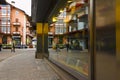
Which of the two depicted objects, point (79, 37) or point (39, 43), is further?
point (39, 43)

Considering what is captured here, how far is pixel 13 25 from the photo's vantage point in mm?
99750

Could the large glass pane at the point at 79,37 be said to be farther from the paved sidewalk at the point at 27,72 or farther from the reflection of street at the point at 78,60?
the paved sidewalk at the point at 27,72

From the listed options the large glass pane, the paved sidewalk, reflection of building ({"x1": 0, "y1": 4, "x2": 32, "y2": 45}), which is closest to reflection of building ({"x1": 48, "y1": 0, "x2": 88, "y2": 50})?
the large glass pane

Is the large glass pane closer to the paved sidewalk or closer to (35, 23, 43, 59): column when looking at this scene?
the paved sidewalk

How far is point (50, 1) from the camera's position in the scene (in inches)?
654

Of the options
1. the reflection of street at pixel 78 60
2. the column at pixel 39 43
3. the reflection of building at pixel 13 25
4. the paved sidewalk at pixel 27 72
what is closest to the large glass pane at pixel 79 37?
the reflection of street at pixel 78 60

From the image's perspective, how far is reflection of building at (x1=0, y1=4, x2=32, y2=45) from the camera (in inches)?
3797

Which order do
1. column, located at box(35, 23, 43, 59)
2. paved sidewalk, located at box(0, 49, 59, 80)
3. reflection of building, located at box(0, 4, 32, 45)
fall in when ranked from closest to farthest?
paved sidewalk, located at box(0, 49, 59, 80) < column, located at box(35, 23, 43, 59) < reflection of building, located at box(0, 4, 32, 45)

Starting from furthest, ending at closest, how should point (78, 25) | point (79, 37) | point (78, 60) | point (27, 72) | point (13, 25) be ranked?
point (13, 25) → point (27, 72) → point (78, 60) → point (78, 25) → point (79, 37)

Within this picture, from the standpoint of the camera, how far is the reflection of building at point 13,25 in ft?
316

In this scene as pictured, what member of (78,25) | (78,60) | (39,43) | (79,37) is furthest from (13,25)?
(79,37)

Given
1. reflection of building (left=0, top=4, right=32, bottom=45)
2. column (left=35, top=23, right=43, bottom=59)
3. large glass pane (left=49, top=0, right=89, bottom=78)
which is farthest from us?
reflection of building (left=0, top=4, right=32, bottom=45)

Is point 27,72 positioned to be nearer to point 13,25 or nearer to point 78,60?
point 78,60

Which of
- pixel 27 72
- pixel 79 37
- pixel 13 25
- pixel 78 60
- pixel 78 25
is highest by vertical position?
pixel 13 25
